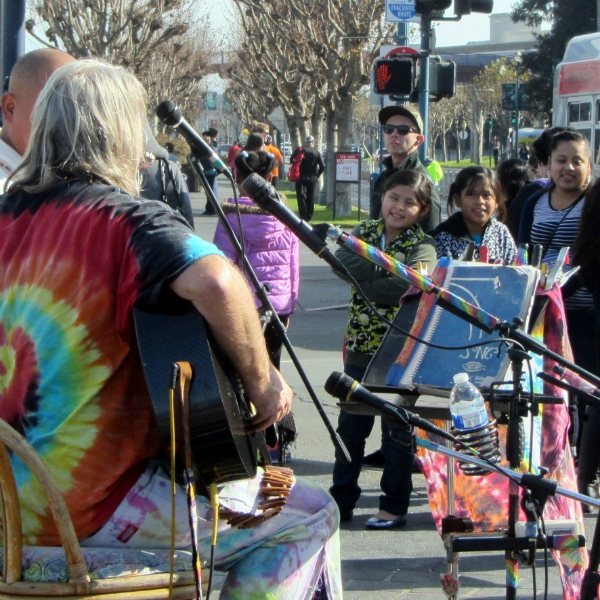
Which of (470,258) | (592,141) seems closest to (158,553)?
(470,258)

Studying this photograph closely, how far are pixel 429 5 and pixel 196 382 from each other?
368 inches

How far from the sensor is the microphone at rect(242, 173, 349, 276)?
2.47 metres

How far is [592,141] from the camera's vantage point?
14.8m

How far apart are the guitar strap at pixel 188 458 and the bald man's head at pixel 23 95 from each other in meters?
1.86

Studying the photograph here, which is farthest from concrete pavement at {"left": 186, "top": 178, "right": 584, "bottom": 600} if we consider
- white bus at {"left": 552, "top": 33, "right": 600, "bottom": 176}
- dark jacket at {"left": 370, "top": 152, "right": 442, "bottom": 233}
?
white bus at {"left": 552, "top": 33, "right": 600, "bottom": 176}

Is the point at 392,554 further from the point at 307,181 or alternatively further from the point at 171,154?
the point at 307,181

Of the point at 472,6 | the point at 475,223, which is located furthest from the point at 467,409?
the point at 472,6

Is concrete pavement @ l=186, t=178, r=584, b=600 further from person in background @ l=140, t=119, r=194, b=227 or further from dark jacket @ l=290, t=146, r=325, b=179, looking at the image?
dark jacket @ l=290, t=146, r=325, b=179

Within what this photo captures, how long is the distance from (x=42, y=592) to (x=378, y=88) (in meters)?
9.38

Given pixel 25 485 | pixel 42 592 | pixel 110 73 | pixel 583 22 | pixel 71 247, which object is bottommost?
pixel 42 592

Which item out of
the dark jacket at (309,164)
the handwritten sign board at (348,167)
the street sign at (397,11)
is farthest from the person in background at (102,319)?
the handwritten sign board at (348,167)

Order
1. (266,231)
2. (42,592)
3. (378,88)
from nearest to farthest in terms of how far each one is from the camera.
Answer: (42,592) → (266,231) → (378,88)

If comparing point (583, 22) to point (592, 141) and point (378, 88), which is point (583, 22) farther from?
point (378, 88)

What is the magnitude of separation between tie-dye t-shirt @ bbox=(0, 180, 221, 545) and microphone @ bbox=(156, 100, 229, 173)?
0.42 metres
